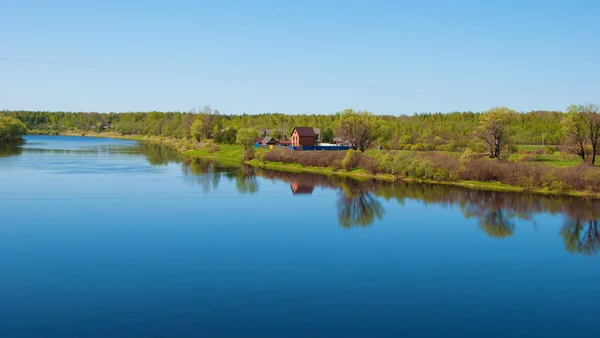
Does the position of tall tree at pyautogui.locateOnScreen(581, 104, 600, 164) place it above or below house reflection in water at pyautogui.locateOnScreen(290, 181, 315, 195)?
above

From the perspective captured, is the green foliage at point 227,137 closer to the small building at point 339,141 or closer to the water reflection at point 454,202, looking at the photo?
the small building at point 339,141

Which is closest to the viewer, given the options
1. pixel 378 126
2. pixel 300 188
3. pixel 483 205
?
pixel 483 205

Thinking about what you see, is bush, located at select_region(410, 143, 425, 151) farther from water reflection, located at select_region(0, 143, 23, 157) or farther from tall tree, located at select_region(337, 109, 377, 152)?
water reflection, located at select_region(0, 143, 23, 157)

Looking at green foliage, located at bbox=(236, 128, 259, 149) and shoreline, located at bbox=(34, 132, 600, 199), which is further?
green foliage, located at bbox=(236, 128, 259, 149)

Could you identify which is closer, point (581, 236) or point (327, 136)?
point (581, 236)

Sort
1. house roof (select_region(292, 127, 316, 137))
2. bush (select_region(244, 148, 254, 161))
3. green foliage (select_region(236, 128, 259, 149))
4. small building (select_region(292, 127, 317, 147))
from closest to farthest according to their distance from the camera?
bush (select_region(244, 148, 254, 161)) < green foliage (select_region(236, 128, 259, 149)) < small building (select_region(292, 127, 317, 147)) < house roof (select_region(292, 127, 316, 137))

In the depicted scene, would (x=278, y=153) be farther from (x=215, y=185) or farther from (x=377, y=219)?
(x=377, y=219)

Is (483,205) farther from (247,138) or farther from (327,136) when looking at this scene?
(327,136)

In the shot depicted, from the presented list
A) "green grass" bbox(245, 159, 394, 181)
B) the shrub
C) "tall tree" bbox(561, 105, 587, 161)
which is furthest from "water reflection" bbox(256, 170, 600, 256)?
the shrub

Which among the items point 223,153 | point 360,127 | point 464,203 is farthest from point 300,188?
point 223,153
